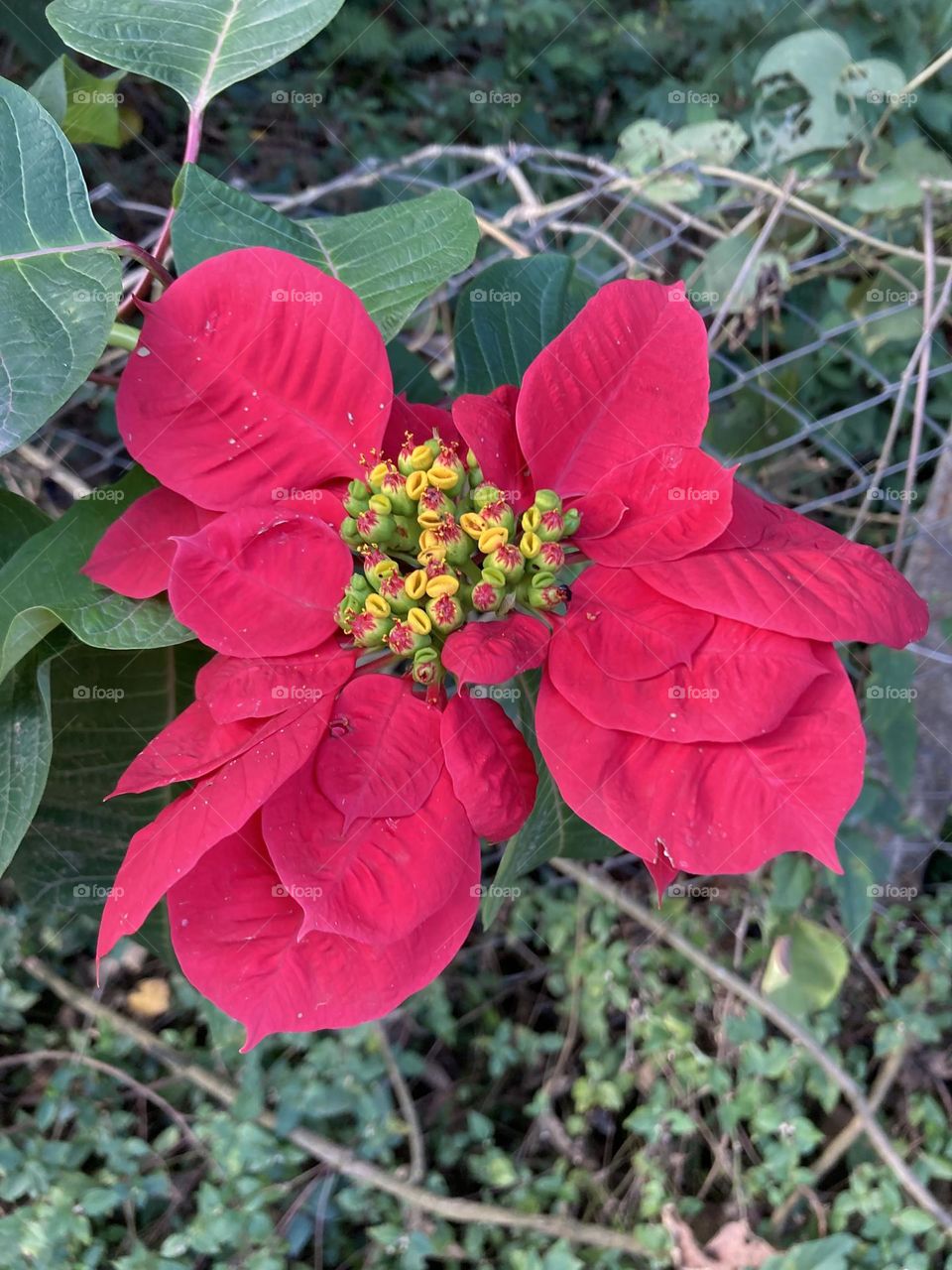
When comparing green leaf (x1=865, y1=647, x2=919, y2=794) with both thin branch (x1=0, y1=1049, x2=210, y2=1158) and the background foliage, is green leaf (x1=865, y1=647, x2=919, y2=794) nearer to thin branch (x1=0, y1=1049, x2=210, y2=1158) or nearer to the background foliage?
the background foliage

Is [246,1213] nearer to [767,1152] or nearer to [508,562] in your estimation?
[767,1152]

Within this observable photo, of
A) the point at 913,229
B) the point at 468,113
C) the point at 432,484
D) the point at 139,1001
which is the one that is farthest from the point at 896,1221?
the point at 468,113

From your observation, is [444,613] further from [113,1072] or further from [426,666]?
[113,1072]

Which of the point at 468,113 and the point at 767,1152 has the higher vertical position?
the point at 468,113

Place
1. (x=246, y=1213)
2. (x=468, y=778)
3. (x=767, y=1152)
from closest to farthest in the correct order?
(x=468, y=778) < (x=246, y=1213) < (x=767, y=1152)

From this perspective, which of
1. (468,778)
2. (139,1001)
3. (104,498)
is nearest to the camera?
(468,778)

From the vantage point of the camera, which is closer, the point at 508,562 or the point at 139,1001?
the point at 508,562

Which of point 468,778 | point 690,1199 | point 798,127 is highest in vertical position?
point 798,127
